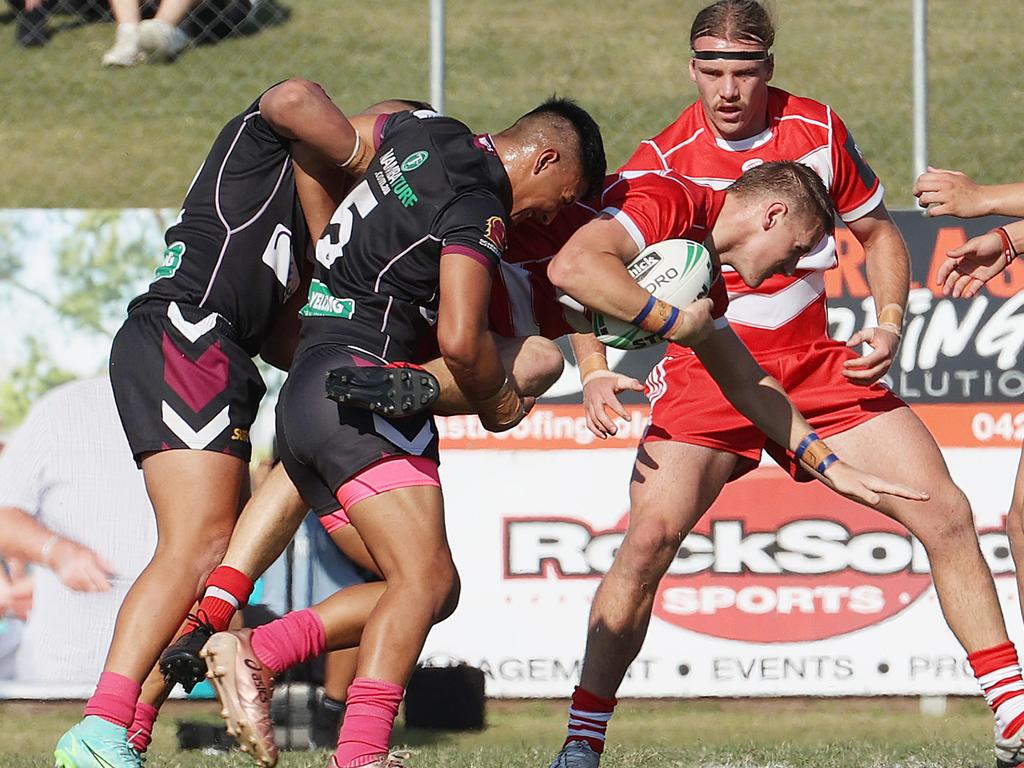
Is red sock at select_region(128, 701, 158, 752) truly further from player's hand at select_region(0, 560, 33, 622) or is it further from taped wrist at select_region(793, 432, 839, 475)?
player's hand at select_region(0, 560, 33, 622)

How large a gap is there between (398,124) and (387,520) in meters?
1.18

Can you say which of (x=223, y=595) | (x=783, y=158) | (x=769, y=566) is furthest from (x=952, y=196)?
(x=223, y=595)

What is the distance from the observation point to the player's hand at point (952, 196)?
5.11 m

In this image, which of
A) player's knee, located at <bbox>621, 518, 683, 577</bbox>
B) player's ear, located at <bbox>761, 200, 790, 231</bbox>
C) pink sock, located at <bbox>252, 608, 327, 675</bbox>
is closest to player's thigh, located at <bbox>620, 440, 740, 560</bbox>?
player's knee, located at <bbox>621, 518, 683, 577</bbox>

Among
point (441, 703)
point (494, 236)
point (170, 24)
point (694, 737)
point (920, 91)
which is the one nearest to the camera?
point (494, 236)

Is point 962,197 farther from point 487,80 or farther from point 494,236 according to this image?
point 487,80

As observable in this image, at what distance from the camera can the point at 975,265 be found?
17.1ft

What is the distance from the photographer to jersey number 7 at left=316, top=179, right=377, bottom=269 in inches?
172

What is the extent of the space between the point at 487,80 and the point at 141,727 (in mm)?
6685

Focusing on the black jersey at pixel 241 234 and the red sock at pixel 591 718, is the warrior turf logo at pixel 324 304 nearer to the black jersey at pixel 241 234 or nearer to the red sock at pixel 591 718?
A: the black jersey at pixel 241 234

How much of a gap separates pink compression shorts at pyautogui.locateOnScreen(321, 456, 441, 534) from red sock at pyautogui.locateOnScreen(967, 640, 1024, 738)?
76.2 inches

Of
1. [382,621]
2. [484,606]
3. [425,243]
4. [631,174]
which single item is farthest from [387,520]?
[484,606]

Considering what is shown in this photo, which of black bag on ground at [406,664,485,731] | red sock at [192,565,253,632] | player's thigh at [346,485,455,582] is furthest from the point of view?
black bag on ground at [406,664,485,731]

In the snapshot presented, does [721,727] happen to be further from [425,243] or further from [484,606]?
[425,243]
